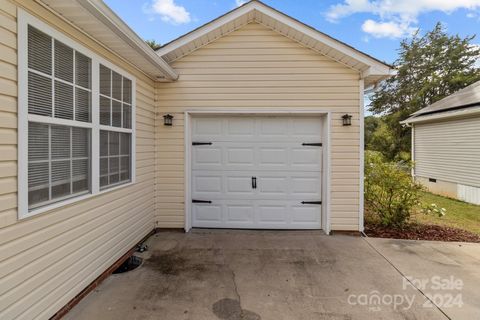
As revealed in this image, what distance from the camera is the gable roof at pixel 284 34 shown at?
4.70 meters

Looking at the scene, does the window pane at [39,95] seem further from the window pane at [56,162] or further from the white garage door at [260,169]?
the white garage door at [260,169]

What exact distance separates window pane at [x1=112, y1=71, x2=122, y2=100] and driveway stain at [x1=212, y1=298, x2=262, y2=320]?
2.91 metres

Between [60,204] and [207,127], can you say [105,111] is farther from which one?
[207,127]

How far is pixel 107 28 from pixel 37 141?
55.4 inches

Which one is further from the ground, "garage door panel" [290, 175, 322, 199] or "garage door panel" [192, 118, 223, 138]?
"garage door panel" [192, 118, 223, 138]

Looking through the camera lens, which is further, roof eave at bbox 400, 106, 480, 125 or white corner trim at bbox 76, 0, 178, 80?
roof eave at bbox 400, 106, 480, 125

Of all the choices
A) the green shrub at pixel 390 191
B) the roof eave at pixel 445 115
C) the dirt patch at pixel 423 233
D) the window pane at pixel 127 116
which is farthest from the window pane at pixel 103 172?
the roof eave at pixel 445 115

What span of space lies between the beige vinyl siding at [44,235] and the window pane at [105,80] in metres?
0.19

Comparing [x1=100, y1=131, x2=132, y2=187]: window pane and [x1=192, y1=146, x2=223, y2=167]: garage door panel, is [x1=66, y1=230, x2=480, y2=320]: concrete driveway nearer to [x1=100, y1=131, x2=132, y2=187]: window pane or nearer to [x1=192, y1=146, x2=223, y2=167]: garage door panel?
[x1=100, y1=131, x2=132, y2=187]: window pane

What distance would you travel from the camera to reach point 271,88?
5.06 m

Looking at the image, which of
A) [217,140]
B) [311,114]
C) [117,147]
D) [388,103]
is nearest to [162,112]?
[217,140]

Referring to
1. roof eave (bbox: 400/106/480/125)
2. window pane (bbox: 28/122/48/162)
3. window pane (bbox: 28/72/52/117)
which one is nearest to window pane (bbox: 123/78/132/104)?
window pane (bbox: 28/72/52/117)

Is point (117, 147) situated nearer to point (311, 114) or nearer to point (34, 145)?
point (34, 145)

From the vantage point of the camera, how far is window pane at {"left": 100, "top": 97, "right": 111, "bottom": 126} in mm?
3316
